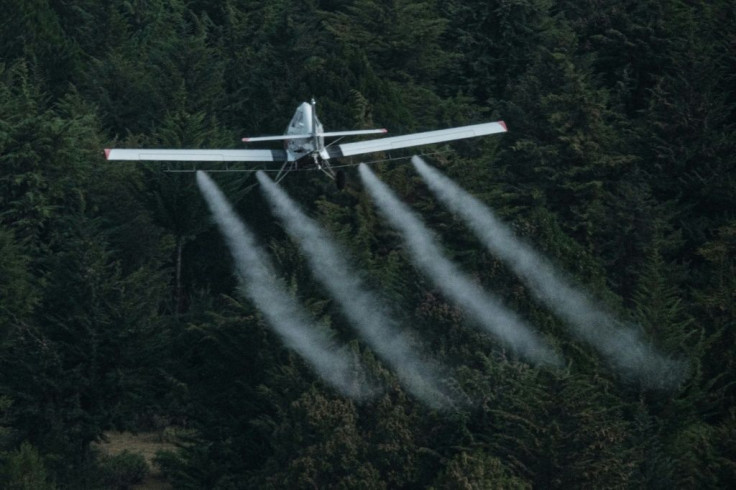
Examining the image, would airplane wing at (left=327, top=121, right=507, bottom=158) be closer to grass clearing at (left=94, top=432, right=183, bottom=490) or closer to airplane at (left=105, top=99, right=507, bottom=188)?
airplane at (left=105, top=99, right=507, bottom=188)

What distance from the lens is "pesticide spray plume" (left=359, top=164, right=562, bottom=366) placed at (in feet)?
221

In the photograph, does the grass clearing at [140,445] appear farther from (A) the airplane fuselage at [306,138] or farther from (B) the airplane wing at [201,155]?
(A) the airplane fuselage at [306,138]

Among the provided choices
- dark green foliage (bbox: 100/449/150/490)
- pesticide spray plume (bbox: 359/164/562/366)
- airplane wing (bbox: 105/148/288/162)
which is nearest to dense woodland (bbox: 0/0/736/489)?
pesticide spray plume (bbox: 359/164/562/366)

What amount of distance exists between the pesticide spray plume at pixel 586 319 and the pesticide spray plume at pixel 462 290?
1.67 metres

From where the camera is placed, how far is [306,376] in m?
68.8

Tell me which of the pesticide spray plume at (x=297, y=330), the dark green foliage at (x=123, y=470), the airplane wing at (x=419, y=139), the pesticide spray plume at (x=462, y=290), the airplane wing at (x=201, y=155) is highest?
the airplane wing at (x=201, y=155)

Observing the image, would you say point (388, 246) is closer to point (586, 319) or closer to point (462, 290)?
point (462, 290)

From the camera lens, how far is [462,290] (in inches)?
2719

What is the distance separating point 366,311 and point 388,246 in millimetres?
6441

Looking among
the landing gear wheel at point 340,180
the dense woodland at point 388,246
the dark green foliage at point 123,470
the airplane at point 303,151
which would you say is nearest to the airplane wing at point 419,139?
the airplane at point 303,151

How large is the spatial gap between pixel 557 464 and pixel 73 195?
102 feet

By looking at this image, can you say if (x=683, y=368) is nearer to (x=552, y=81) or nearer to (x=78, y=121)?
(x=552, y=81)

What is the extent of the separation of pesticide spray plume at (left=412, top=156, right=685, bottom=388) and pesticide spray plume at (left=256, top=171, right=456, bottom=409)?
16.3 feet

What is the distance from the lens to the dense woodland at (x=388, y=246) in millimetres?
65000
